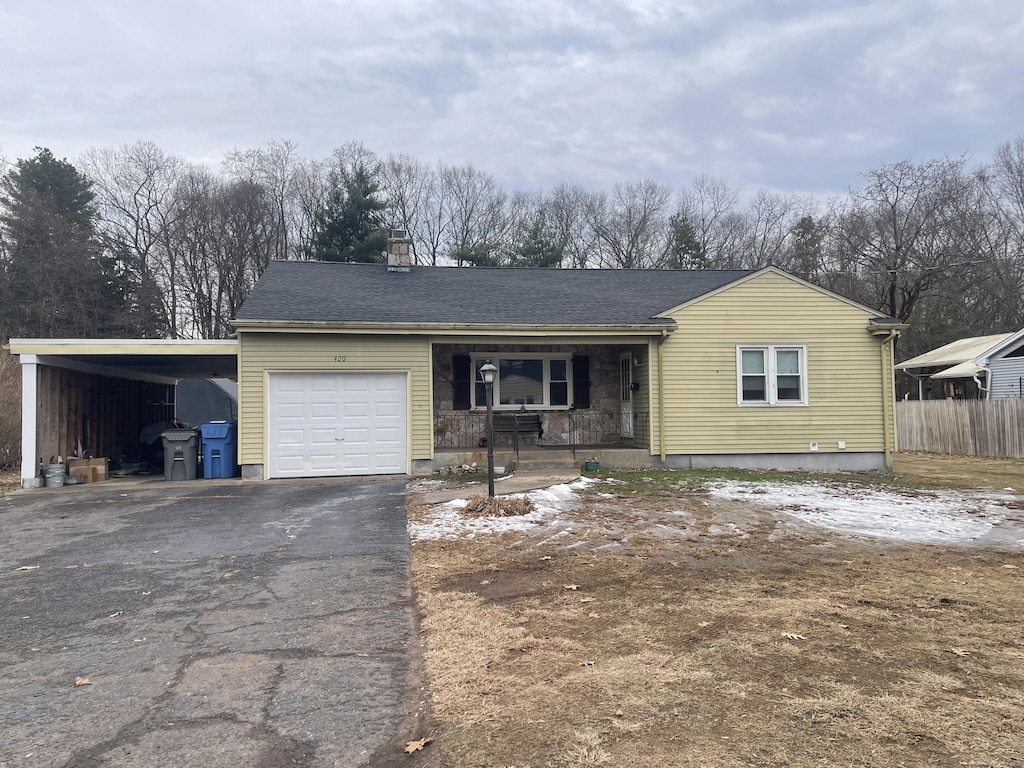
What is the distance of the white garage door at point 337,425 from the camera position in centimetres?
1241

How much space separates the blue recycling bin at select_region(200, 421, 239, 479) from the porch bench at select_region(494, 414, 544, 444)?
5.15 meters

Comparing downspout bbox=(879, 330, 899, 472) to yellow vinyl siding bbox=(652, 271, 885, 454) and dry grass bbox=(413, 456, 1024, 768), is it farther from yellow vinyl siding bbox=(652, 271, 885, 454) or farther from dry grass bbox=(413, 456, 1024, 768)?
dry grass bbox=(413, 456, 1024, 768)

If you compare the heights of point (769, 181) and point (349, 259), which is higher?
point (769, 181)

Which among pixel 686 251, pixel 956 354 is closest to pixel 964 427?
pixel 956 354

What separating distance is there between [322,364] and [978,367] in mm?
20114

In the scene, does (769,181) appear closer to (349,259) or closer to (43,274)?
(349,259)

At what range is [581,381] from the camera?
14.8 meters

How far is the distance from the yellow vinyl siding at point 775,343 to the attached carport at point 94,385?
8601 mm

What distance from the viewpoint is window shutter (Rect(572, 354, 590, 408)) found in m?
14.8

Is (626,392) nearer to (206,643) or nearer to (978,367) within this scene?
(206,643)

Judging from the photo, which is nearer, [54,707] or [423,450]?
[54,707]

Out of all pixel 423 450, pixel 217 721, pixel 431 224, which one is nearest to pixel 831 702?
pixel 217 721

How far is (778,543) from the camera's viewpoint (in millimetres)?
7008

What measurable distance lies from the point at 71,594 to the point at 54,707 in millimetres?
2438
